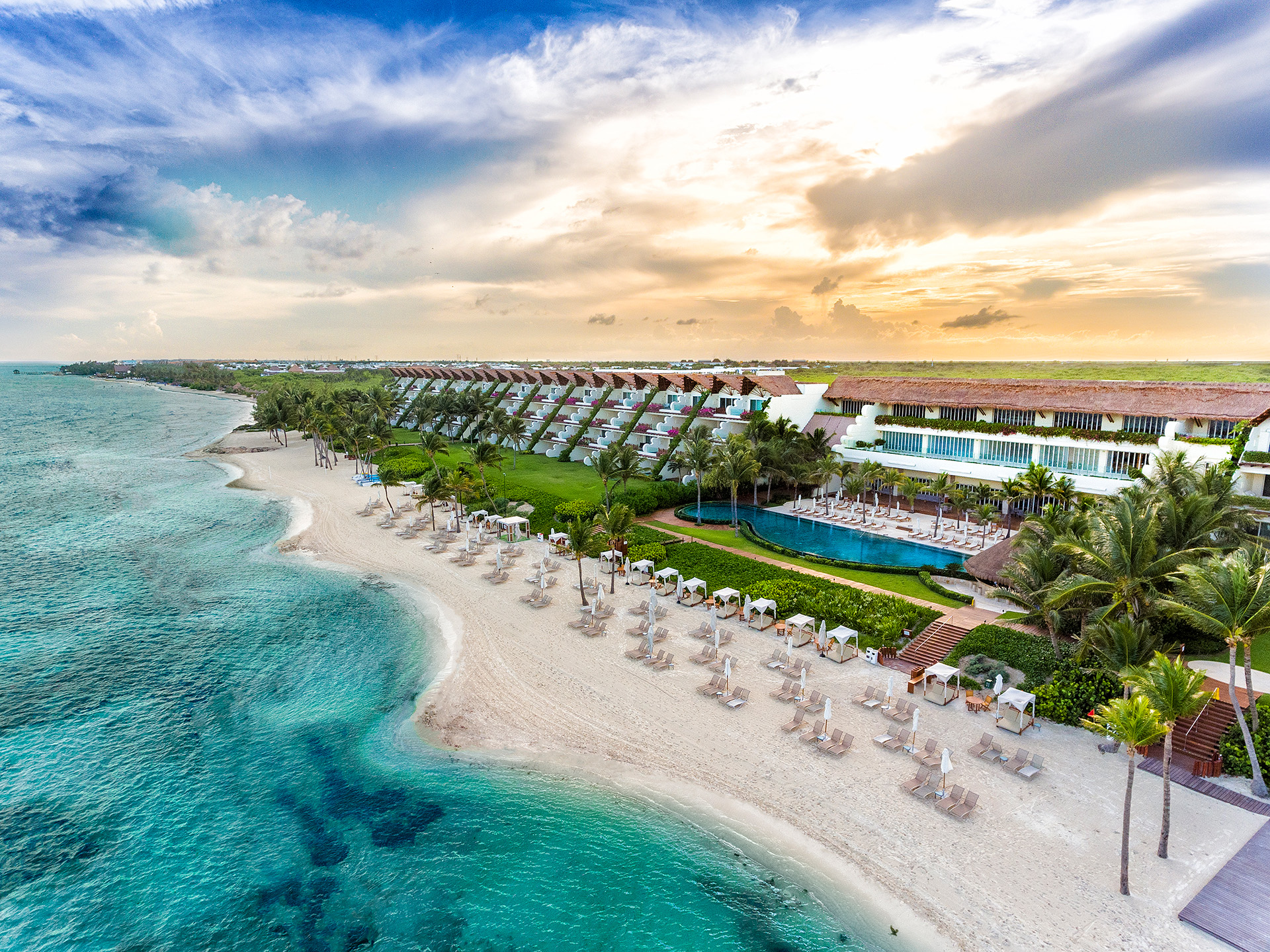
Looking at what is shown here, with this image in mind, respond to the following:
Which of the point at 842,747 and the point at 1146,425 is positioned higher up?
the point at 1146,425

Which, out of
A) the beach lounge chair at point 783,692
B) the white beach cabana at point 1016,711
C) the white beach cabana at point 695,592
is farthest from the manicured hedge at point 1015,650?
the white beach cabana at point 695,592

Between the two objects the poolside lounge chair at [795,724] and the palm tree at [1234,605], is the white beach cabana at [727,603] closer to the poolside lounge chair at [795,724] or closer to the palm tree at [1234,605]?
the poolside lounge chair at [795,724]

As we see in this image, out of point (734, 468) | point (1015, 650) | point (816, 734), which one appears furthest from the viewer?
point (734, 468)

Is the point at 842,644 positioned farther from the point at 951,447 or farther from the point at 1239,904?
the point at 951,447

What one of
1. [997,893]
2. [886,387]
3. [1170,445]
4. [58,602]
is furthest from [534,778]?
[886,387]

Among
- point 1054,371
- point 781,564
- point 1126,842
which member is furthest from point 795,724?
point 1054,371

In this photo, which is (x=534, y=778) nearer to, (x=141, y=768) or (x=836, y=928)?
(x=836, y=928)

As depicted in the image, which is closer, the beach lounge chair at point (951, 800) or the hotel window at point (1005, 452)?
the beach lounge chair at point (951, 800)
